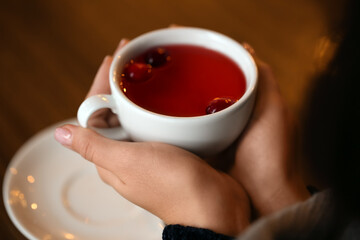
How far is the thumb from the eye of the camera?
63cm

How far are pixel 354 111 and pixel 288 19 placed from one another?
81 cm

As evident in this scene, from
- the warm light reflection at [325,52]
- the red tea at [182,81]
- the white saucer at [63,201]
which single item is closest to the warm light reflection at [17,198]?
the white saucer at [63,201]

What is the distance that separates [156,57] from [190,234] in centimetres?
30

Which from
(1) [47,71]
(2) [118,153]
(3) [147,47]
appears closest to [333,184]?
(2) [118,153]

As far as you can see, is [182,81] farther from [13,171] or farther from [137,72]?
[13,171]

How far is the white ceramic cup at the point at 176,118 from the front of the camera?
22.7 inches

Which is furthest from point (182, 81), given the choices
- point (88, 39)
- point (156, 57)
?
point (88, 39)

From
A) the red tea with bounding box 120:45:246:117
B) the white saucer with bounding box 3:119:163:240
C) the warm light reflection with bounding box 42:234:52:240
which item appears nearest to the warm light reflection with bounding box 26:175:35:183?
the white saucer with bounding box 3:119:163:240

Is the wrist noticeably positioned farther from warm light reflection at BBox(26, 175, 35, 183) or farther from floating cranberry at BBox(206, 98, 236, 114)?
warm light reflection at BBox(26, 175, 35, 183)

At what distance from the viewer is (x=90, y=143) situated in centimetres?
63

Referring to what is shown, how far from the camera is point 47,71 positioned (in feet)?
3.16

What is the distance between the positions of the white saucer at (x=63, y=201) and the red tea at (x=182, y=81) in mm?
192

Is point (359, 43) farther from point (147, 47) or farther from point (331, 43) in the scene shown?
point (147, 47)

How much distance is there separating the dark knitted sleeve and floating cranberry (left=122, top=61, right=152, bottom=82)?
24 centimetres
